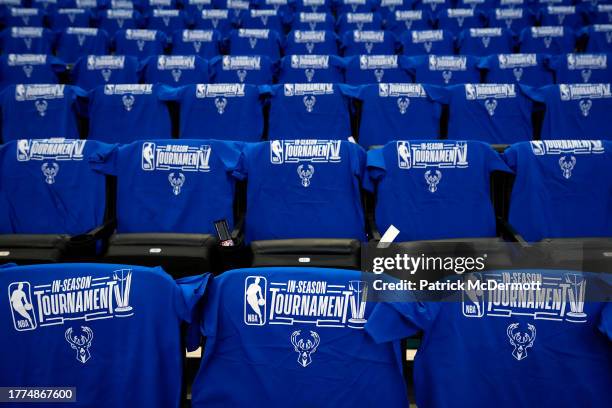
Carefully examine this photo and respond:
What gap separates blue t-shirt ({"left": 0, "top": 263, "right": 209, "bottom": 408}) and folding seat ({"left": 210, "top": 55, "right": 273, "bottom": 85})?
1.56 metres

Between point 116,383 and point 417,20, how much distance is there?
2719 millimetres

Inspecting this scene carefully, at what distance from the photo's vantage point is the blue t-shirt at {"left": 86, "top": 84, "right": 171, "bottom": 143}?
1.92 m

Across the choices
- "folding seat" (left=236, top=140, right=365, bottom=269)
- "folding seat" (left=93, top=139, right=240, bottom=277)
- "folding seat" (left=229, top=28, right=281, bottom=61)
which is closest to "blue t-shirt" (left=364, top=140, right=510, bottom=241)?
"folding seat" (left=236, top=140, right=365, bottom=269)

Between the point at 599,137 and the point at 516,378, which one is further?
the point at 599,137

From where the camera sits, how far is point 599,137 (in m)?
1.83

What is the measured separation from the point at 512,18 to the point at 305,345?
2769 millimetres

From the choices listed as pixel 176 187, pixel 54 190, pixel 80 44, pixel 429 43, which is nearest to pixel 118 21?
pixel 80 44

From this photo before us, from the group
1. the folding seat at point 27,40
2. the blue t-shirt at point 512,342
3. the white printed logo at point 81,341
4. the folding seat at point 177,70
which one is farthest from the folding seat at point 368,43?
the white printed logo at point 81,341

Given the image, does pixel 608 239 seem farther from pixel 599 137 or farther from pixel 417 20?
pixel 417 20

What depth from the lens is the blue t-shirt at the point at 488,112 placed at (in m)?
1.89

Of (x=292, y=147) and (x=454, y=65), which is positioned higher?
(x=454, y=65)

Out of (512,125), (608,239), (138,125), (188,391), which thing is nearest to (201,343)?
(188,391)

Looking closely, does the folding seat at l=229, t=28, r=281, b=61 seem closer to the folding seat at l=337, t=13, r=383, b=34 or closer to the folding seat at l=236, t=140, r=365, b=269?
the folding seat at l=337, t=13, r=383, b=34

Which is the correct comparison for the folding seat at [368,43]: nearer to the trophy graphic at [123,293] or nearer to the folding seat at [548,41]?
the folding seat at [548,41]
